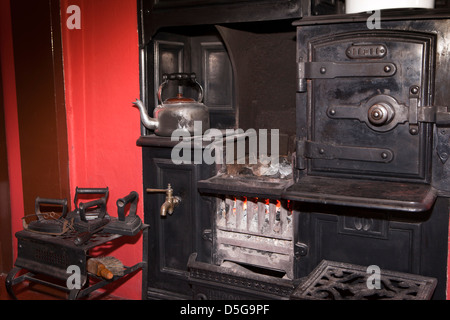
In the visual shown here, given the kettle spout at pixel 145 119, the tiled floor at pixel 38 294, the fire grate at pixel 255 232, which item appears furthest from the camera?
the tiled floor at pixel 38 294

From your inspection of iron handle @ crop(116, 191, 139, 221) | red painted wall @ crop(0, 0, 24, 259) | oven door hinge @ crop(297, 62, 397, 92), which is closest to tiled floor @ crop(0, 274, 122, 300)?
red painted wall @ crop(0, 0, 24, 259)

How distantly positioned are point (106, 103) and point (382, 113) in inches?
68.1

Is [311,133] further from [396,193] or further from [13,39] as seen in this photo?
[13,39]

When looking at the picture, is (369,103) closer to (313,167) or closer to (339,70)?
(339,70)

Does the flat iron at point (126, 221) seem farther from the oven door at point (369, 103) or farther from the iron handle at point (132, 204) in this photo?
the oven door at point (369, 103)

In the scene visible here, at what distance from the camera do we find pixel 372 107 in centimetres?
212

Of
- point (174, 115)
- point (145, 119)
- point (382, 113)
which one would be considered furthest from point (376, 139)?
point (145, 119)

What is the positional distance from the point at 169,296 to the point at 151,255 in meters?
0.26

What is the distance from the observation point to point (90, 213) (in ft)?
9.63

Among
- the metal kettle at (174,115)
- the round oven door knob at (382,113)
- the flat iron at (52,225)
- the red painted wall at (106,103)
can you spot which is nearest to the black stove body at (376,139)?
the round oven door knob at (382,113)

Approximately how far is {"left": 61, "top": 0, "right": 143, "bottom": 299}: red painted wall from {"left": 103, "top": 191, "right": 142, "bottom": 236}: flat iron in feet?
0.51

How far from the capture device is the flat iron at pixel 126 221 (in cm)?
278

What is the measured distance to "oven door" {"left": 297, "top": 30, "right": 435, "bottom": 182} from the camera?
81.1 inches

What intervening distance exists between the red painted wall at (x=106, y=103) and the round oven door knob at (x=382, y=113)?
1.46 m
